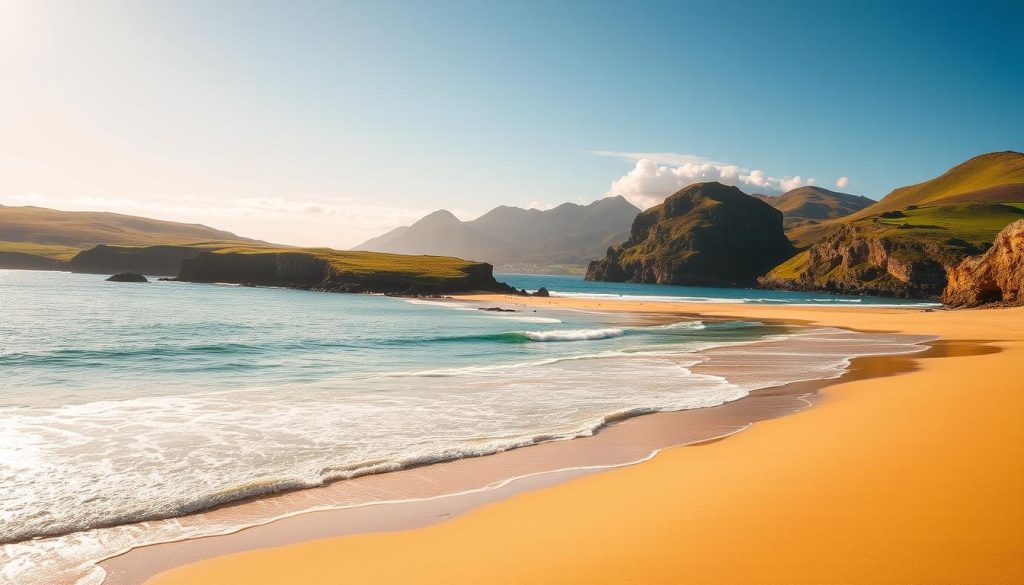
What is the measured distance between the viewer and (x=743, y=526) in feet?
20.6

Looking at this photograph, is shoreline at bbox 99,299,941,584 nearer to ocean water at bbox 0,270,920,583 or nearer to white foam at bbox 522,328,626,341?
ocean water at bbox 0,270,920,583

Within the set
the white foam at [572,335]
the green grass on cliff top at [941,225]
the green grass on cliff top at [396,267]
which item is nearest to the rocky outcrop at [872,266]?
the green grass on cliff top at [941,225]

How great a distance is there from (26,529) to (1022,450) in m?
14.0

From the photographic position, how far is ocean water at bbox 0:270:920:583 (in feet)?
26.5

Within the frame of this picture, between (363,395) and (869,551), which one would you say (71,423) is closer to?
(363,395)

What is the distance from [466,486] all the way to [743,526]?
4100 mm

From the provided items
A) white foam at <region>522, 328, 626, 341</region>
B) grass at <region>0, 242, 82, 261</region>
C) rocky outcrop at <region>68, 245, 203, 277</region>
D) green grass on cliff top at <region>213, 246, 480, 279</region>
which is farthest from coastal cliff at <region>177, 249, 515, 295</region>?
grass at <region>0, 242, 82, 261</region>

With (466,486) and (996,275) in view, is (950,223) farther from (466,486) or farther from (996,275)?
(466,486)

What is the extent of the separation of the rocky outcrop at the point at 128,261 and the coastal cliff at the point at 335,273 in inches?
1279

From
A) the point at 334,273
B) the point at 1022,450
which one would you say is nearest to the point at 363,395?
the point at 1022,450

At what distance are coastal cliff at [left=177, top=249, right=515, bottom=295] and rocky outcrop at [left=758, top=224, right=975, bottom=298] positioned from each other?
91723 mm

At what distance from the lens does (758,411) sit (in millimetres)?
14180

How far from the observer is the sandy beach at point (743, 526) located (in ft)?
17.1

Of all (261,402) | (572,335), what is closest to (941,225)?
(572,335)
